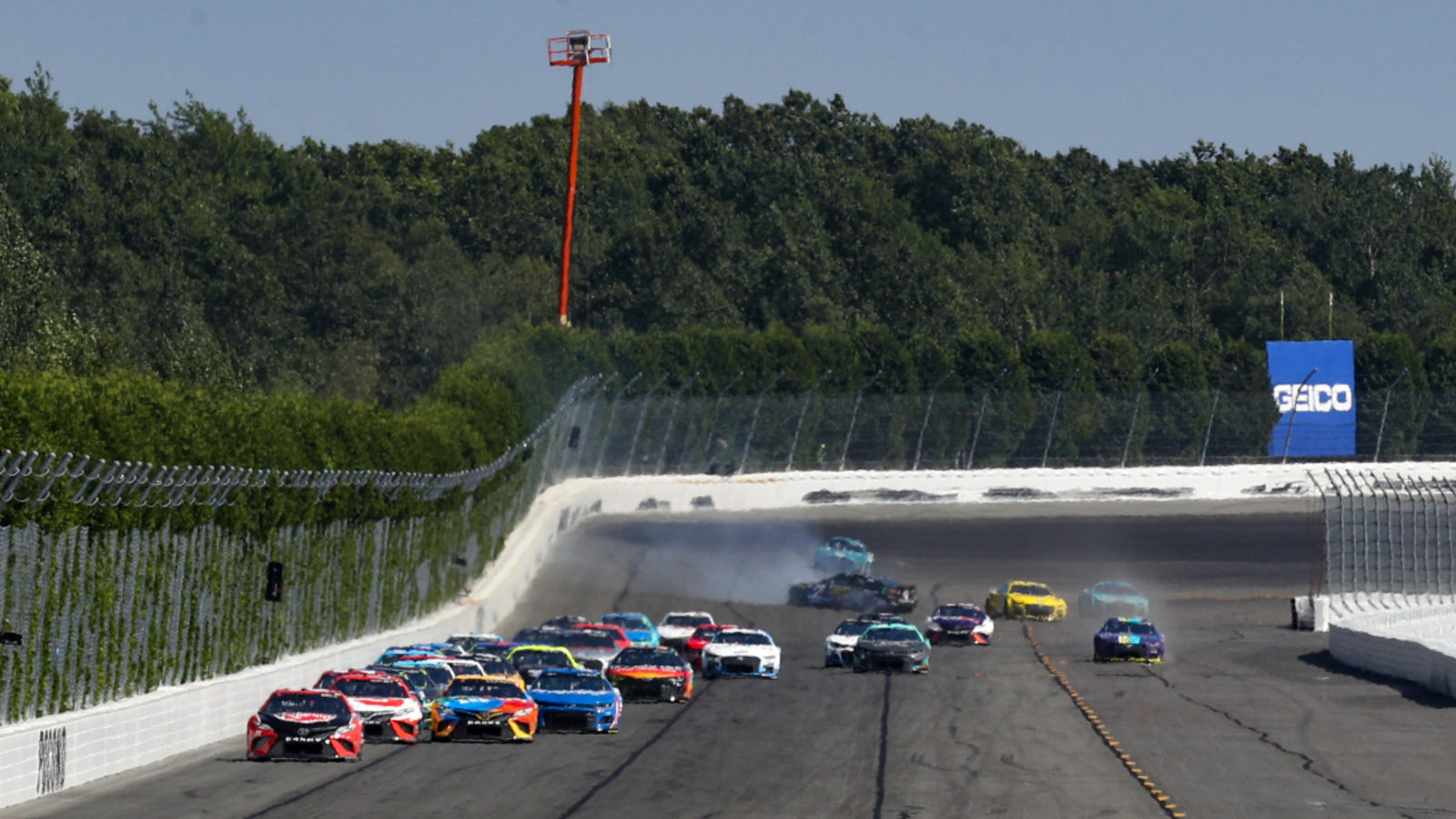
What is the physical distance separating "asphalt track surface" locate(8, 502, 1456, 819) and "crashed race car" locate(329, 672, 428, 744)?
0.84 metres

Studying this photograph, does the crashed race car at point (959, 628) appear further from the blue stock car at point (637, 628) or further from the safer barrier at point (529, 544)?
the safer barrier at point (529, 544)

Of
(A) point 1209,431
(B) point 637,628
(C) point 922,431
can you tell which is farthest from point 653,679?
(A) point 1209,431

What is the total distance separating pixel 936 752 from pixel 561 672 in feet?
24.3

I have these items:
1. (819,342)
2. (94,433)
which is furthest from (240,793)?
(819,342)

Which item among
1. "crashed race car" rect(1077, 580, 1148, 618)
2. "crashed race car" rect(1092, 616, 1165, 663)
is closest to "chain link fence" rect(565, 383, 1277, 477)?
"crashed race car" rect(1077, 580, 1148, 618)

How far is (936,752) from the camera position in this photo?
27.8m

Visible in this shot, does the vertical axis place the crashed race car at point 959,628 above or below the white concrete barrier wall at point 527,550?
below

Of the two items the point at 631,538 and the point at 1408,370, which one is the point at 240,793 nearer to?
the point at 631,538

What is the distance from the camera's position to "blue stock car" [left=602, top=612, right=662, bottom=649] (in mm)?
47812

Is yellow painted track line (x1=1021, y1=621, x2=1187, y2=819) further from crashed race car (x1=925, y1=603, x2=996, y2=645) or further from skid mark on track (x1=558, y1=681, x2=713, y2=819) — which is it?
skid mark on track (x1=558, y1=681, x2=713, y2=819)

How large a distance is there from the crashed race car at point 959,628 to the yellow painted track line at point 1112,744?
8.30 feet

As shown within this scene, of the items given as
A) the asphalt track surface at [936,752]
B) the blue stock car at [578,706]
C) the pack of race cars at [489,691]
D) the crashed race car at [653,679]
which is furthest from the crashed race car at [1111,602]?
the blue stock car at [578,706]

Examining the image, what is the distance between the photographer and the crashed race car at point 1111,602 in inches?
2404

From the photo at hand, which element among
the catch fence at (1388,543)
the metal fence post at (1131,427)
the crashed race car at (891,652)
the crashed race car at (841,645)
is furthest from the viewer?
the metal fence post at (1131,427)
